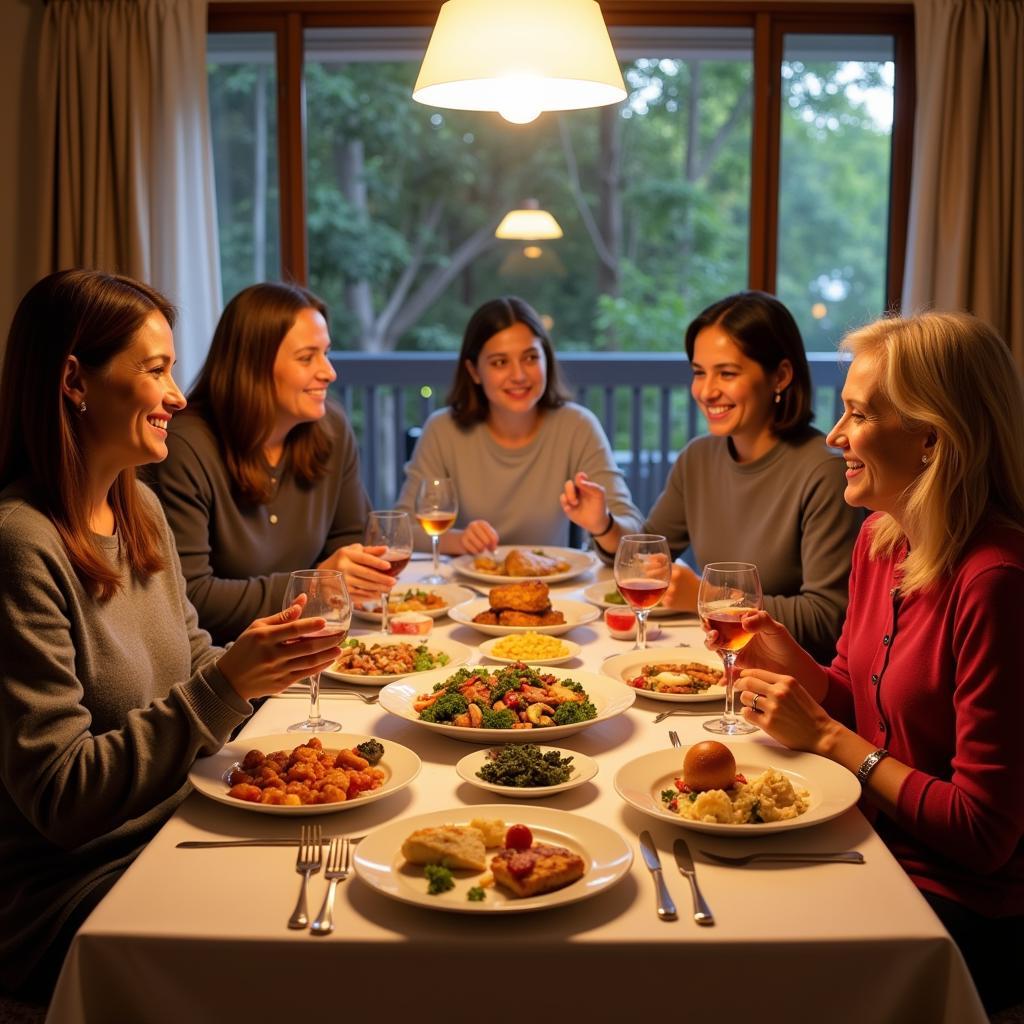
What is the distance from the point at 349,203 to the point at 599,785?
545 centimetres

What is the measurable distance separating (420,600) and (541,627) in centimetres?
31

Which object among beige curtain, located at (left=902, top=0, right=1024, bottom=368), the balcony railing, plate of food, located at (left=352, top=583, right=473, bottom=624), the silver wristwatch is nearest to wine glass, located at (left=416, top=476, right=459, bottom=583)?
plate of food, located at (left=352, top=583, right=473, bottom=624)

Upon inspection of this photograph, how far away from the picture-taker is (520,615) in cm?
221

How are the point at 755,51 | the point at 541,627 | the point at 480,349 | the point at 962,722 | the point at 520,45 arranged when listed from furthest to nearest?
the point at 755,51, the point at 480,349, the point at 541,627, the point at 520,45, the point at 962,722

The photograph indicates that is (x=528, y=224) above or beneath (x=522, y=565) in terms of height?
above

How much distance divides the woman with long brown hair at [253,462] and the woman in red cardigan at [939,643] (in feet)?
4.14

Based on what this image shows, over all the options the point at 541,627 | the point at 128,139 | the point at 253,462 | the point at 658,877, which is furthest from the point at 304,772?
the point at 128,139

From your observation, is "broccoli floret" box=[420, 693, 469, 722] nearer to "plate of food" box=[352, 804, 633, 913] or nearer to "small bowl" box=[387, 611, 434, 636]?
"plate of food" box=[352, 804, 633, 913]

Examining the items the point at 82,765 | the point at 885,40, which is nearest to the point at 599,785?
the point at 82,765

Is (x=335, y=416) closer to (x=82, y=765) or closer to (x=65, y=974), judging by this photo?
(x=82, y=765)

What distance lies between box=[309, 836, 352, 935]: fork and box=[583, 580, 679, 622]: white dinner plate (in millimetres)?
1042

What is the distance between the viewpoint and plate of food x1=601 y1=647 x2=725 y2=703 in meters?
1.80

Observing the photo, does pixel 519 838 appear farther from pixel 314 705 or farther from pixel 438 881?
pixel 314 705

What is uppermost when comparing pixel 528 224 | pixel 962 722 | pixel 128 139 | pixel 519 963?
pixel 128 139
